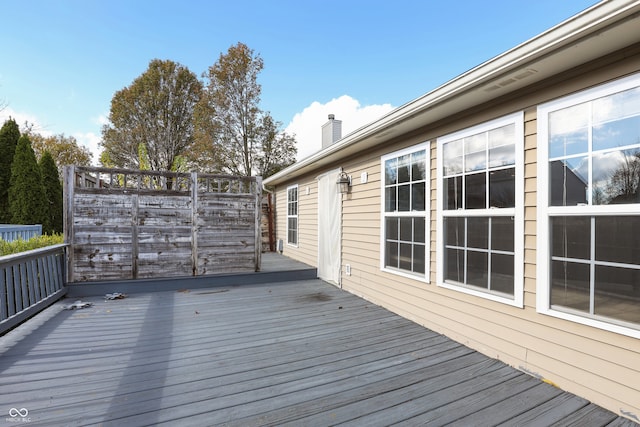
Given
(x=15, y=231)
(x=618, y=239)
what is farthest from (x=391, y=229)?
(x=15, y=231)

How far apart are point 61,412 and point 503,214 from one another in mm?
3475

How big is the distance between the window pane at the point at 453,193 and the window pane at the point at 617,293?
1244 mm

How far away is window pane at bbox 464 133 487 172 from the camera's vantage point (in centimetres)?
277

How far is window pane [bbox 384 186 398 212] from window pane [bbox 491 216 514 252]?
1.48 metres

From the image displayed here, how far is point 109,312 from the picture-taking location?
3832 mm

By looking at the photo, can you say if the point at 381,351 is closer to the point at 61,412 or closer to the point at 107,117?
the point at 61,412

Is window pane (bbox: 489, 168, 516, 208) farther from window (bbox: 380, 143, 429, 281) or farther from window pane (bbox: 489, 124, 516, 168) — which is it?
window (bbox: 380, 143, 429, 281)

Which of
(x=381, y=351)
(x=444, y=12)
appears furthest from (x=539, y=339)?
(x=444, y=12)

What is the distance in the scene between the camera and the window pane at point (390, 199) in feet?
13.3

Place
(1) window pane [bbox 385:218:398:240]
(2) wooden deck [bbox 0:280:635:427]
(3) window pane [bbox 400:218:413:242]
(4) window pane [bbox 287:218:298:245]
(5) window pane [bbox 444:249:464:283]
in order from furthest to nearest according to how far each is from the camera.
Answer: (4) window pane [bbox 287:218:298:245], (1) window pane [bbox 385:218:398:240], (3) window pane [bbox 400:218:413:242], (5) window pane [bbox 444:249:464:283], (2) wooden deck [bbox 0:280:635:427]

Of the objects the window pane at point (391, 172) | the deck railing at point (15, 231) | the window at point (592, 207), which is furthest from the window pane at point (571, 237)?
the deck railing at point (15, 231)

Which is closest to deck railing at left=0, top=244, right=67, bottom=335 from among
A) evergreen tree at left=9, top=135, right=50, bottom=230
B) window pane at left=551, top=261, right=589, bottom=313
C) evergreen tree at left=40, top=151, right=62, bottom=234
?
window pane at left=551, top=261, right=589, bottom=313

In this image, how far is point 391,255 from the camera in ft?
13.4

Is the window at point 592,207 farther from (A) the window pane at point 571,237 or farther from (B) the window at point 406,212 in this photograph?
(B) the window at point 406,212
